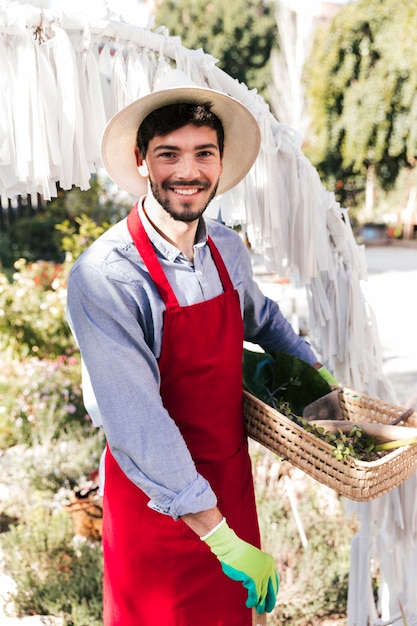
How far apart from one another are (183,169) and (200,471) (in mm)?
706

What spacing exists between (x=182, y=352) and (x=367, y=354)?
83 cm

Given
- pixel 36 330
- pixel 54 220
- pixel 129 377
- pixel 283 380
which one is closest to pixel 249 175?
pixel 283 380

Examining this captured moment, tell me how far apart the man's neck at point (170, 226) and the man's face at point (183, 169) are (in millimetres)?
27

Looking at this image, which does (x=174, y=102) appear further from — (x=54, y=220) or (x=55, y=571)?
(x=54, y=220)

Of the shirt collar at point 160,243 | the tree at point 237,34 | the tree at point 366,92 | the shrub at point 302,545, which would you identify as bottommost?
the shrub at point 302,545

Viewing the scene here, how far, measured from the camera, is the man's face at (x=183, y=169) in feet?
4.67

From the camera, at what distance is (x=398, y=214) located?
16.2 metres

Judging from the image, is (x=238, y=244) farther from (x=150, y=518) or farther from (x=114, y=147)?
(x=150, y=518)

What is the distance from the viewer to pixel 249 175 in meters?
1.83

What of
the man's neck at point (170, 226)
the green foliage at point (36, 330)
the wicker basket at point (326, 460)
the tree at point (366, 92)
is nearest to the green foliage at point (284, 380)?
the wicker basket at point (326, 460)

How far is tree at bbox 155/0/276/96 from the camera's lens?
1998 centimetres

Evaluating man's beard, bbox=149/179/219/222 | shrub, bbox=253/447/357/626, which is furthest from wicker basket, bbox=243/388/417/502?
shrub, bbox=253/447/357/626

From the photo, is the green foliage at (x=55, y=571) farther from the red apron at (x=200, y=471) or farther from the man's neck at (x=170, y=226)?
the man's neck at (x=170, y=226)

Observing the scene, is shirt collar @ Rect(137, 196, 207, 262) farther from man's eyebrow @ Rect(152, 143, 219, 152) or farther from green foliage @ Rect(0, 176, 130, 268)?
green foliage @ Rect(0, 176, 130, 268)
